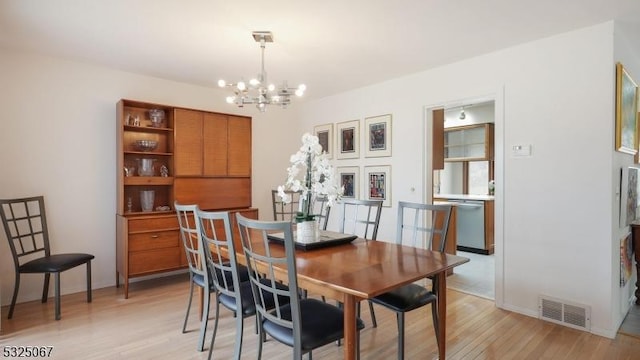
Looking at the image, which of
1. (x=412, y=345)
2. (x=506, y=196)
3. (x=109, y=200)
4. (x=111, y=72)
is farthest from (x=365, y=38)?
(x=109, y=200)

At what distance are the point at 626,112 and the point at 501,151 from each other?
3.36 feet

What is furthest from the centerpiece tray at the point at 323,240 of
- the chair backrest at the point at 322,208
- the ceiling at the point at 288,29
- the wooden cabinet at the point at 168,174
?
the ceiling at the point at 288,29

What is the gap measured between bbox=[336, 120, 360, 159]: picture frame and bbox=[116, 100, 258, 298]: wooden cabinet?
1266 millimetres

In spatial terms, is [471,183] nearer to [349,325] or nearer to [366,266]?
[366,266]

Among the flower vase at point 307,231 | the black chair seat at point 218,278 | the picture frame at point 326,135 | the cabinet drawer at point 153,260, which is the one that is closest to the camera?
the flower vase at point 307,231

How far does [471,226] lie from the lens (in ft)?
17.7

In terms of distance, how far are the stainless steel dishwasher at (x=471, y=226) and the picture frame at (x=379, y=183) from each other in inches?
60.0

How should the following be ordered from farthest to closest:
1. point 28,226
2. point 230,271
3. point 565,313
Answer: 1. point 28,226
2. point 565,313
3. point 230,271

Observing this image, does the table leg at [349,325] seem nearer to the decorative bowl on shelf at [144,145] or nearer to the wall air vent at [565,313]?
the wall air vent at [565,313]

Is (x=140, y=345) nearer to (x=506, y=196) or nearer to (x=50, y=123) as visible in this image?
(x=50, y=123)

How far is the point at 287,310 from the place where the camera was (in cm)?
191

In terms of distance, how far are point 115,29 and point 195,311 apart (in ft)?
8.19

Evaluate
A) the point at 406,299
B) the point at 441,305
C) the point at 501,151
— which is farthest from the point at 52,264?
the point at 501,151

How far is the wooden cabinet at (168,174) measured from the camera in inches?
141
